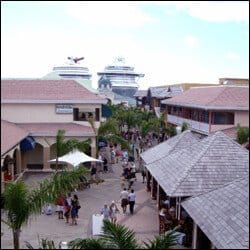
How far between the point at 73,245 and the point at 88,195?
12078 millimetres

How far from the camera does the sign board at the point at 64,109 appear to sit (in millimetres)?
23950

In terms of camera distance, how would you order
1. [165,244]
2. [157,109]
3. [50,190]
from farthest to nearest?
1. [157,109]
2. [50,190]
3. [165,244]

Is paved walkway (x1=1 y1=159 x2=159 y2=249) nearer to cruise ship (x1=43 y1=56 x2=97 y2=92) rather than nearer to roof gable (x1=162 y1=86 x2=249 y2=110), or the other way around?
roof gable (x1=162 y1=86 x2=249 y2=110)

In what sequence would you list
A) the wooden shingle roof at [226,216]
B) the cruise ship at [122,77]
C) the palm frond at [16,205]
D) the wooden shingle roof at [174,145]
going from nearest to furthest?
the wooden shingle roof at [226,216]
the palm frond at [16,205]
the wooden shingle roof at [174,145]
the cruise ship at [122,77]

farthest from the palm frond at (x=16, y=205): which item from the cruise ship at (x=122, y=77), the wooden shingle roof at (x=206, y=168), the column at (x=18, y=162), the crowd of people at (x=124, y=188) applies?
the cruise ship at (x=122, y=77)

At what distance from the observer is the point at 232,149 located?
42.9ft

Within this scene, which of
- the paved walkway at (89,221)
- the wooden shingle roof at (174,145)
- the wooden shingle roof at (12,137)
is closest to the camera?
the paved walkway at (89,221)

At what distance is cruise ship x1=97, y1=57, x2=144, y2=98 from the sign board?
6120 centimetres

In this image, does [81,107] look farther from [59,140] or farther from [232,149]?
[232,149]

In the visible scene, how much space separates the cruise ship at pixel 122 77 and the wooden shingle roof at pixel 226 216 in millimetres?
77274

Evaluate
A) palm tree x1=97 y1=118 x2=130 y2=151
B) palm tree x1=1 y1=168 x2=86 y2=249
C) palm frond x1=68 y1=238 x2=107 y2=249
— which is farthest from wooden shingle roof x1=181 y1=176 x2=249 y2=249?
palm tree x1=97 y1=118 x2=130 y2=151

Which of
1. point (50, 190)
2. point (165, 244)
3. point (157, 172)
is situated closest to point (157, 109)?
point (157, 172)

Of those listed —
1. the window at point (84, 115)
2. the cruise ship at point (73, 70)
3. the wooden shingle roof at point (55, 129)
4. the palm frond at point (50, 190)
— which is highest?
the cruise ship at point (73, 70)

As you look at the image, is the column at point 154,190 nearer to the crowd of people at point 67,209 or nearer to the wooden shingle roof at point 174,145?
the wooden shingle roof at point 174,145
